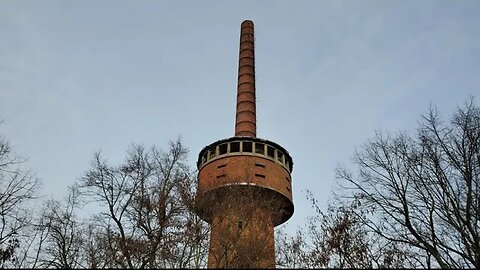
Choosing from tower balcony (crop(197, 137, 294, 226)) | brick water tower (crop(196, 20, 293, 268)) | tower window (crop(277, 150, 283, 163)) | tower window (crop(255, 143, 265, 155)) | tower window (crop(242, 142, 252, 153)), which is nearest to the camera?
brick water tower (crop(196, 20, 293, 268))

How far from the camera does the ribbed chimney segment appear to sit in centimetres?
2431

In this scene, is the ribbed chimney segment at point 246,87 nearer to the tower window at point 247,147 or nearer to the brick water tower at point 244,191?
the brick water tower at point 244,191

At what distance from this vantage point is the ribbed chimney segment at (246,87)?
24312 millimetres

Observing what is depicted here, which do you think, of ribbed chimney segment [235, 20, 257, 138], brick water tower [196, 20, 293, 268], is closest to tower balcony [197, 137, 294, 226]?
brick water tower [196, 20, 293, 268]

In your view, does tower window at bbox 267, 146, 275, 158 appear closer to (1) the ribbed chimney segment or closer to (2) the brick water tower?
(2) the brick water tower

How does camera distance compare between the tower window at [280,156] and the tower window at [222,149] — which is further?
the tower window at [280,156]

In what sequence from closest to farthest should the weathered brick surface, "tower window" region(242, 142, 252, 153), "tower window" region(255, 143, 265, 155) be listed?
1. the weathered brick surface
2. "tower window" region(242, 142, 252, 153)
3. "tower window" region(255, 143, 265, 155)

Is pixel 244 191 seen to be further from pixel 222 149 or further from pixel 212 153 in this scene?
pixel 212 153

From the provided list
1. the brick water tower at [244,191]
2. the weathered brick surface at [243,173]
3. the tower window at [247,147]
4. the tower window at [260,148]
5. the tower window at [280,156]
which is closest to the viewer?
the brick water tower at [244,191]

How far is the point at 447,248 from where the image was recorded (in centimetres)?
1360

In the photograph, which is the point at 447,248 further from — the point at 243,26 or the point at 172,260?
the point at 243,26

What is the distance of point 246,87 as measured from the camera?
25.7 m

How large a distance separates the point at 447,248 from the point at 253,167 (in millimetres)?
8938

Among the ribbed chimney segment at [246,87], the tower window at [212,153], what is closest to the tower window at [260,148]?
the tower window at [212,153]
